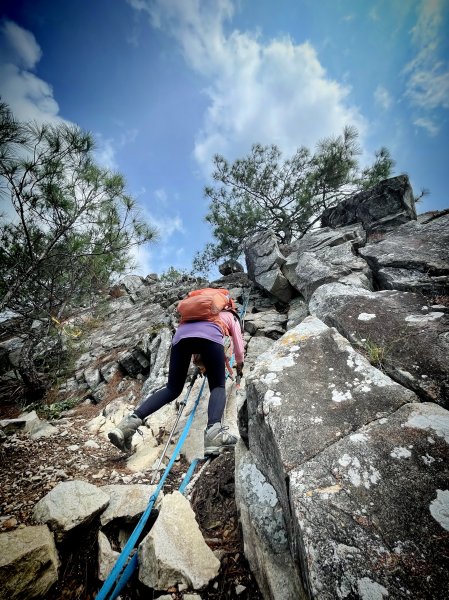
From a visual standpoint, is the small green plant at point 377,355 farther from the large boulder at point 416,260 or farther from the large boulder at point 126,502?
the large boulder at point 126,502

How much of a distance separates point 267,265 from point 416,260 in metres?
4.23

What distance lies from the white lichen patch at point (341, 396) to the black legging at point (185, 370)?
139 centimetres

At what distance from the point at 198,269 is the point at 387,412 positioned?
10.5 metres

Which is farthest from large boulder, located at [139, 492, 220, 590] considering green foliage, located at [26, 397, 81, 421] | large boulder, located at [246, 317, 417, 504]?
green foliage, located at [26, 397, 81, 421]

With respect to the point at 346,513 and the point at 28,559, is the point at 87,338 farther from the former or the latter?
the point at 346,513

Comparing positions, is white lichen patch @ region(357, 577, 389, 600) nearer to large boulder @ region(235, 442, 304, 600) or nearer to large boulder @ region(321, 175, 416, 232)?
large boulder @ region(235, 442, 304, 600)

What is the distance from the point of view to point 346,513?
1.28 m

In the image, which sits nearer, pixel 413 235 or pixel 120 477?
pixel 120 477

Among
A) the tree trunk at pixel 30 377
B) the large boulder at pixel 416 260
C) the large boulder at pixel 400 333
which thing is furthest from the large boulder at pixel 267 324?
the tree trunk at pixel 30 377

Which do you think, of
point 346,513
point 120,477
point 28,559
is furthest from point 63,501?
point 346,513

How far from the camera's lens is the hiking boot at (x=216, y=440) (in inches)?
107

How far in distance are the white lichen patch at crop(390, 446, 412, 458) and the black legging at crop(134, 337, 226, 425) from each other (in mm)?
1809

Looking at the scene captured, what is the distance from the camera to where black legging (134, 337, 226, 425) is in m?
3.00

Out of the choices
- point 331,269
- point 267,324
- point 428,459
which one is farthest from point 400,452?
point 267,324
